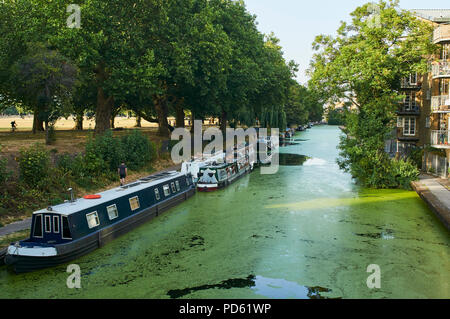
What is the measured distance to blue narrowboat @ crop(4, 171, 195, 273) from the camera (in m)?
14.5

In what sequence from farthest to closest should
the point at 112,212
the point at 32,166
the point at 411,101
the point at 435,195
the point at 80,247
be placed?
the point at 411,101 → the point at 435,195 → the point at 32,166 → the point at 112,212 → the point at 80,247

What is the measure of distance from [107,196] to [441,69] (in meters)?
26.0

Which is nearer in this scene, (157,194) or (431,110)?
(157,194)

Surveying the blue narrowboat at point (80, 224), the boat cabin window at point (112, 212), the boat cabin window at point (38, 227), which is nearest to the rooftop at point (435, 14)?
the blue narrowboat at point (80, 224)

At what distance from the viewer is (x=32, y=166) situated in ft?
70.6

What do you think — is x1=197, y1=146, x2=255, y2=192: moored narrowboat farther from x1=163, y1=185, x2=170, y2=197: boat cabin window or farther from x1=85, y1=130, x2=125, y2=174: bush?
x1=85, y1=130, x2=125, y2=174: bush

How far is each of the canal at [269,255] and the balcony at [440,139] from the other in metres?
6.15

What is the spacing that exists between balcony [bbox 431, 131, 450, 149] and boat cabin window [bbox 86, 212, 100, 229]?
24.3 m

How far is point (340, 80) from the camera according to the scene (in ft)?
110

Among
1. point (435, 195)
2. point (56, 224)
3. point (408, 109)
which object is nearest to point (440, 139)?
point (435, 195)

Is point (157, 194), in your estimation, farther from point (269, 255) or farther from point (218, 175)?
point (269, 255)

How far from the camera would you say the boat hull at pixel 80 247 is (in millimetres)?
14273
